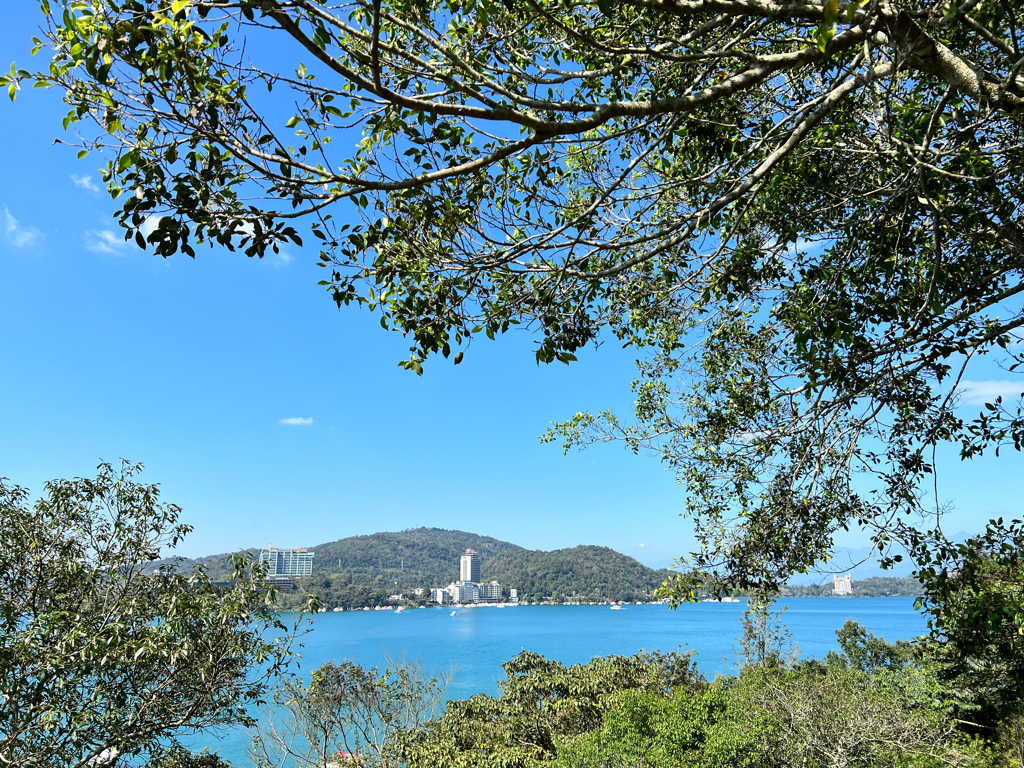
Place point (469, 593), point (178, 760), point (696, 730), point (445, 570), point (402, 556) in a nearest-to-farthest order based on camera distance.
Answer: point (178, 760) → point (696, 730) → point (469, 593) → point (402, 556) → point (445, 570)

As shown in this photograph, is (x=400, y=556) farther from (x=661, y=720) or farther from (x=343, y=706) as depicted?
(x=661, y=720)

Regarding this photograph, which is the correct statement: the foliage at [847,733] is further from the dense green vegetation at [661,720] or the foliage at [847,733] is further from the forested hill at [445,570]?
the forested hill at [445,570]

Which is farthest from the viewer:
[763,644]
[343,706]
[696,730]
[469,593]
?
[469,593]

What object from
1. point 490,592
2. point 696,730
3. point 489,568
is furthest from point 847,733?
point 489,568

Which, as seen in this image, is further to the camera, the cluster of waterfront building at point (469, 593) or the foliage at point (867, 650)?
the cluster of waterfront building at point (469, 593)

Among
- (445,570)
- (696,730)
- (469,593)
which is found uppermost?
(696,730)

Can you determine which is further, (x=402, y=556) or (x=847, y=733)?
(x=402, y=556)

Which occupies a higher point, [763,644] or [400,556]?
[763,644]

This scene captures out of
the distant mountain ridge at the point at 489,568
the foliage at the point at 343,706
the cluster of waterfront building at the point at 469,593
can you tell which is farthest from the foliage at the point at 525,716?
the cluster of waterfront building at the point at 469,593

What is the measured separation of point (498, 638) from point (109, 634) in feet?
206

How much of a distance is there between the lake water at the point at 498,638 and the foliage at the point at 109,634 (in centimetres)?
1976

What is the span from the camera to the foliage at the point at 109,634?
5250 mm

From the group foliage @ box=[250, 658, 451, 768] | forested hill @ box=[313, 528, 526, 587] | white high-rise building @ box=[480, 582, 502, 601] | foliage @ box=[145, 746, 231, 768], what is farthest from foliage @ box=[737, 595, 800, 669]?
white high-rise building @ box=[480, 582, 502, 601]

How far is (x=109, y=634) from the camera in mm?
5188
